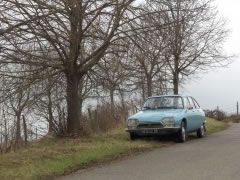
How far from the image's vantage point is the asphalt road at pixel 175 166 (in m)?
11.7

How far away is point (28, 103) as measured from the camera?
757 inches

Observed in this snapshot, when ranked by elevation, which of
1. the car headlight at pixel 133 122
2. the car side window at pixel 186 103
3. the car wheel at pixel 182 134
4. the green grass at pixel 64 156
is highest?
the car side window at pixel 186 103

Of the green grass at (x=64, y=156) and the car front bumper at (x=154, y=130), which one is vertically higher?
the car front bumper at (x=154, y=130)

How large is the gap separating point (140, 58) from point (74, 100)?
265 cm

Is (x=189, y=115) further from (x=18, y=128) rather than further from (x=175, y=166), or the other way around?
(x=175, y=166)

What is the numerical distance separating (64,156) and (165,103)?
7857mm

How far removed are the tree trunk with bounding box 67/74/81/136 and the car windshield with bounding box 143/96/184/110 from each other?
272cm

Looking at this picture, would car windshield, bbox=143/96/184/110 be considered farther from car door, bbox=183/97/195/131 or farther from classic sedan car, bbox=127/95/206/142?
car door, bbox=183/97/195/131

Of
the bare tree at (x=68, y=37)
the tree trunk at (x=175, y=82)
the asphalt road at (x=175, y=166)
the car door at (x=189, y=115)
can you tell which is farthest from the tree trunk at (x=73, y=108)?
the tree trunk at (x=175, y=82)

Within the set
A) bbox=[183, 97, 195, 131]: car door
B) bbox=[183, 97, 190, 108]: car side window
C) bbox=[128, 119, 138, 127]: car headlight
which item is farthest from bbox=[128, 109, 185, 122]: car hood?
bbox=[183, 97, 190, 108]: car side window

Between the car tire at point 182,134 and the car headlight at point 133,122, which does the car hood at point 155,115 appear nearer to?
the car headlight at point 133,122

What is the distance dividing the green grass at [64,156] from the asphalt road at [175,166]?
1.63ft

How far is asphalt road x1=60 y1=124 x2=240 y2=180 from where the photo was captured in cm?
1170

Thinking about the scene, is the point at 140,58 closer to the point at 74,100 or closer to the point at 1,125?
the point at 74,100
